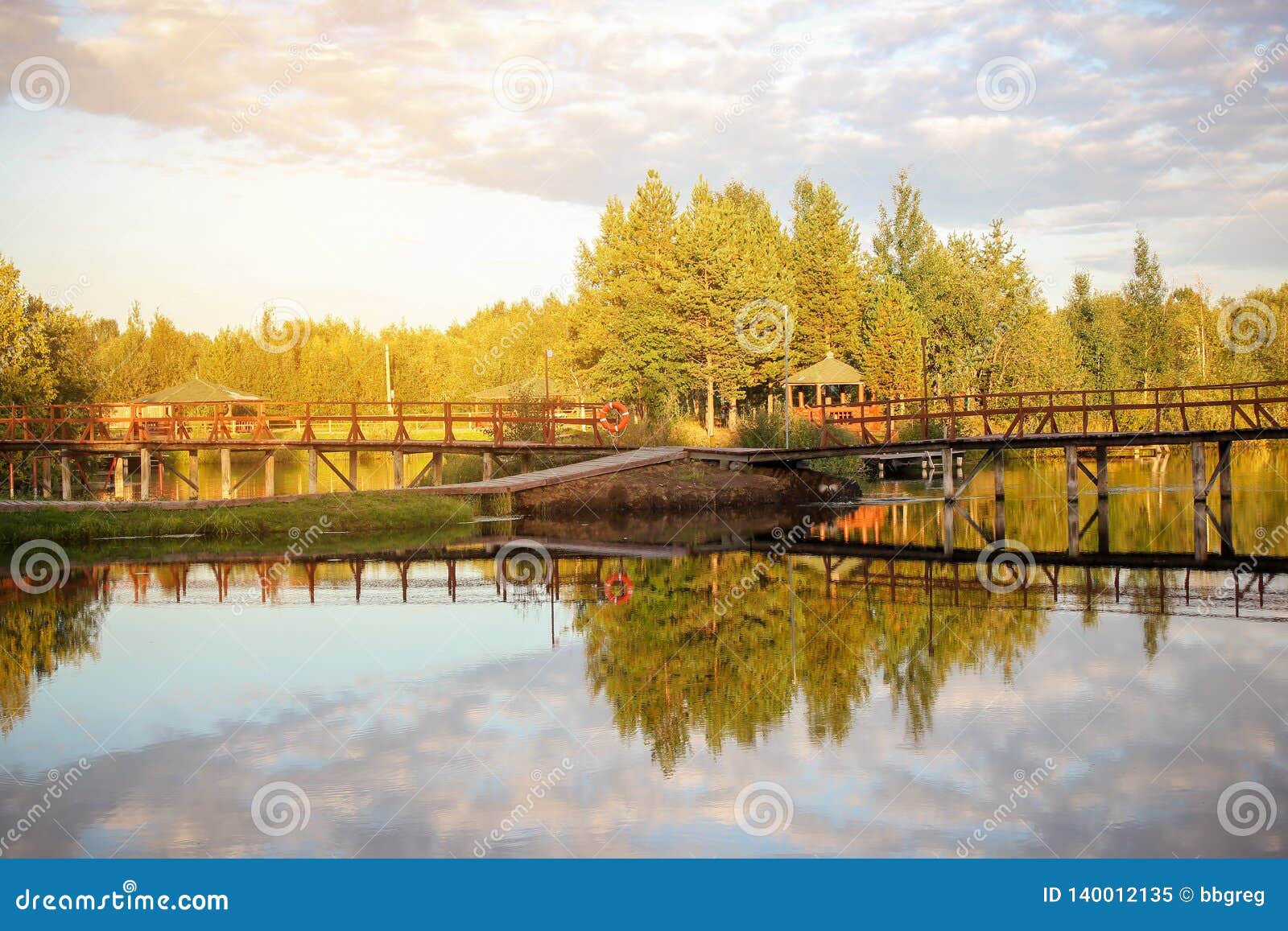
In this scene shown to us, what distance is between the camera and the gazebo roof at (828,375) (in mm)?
55062

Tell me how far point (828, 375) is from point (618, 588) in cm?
3308

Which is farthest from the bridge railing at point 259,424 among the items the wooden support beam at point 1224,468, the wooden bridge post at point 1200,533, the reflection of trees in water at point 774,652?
the wooden support beam at point 1224,468

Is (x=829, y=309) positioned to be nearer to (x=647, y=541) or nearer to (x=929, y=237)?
(x=929, y=237)

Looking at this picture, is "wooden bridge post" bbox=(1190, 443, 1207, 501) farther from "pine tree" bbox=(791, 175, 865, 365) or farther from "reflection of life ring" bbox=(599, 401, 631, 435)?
"pine tree" bbox=(791, 175, 865, 365)

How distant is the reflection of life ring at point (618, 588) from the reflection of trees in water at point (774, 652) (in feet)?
0.79

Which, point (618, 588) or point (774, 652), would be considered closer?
point (774, 652)

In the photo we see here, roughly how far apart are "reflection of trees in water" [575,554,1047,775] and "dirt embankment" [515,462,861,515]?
1397cm

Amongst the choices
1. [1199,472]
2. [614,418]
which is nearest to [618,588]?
[1199,472]

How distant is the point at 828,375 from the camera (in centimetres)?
5544

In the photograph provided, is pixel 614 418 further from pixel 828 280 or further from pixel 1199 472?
pixel 828 280

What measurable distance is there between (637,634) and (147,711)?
7.38 m

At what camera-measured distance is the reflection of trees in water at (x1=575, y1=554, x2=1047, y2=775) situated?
1416 cm

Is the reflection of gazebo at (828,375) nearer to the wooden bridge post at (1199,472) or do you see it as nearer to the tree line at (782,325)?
the tree line at (782,325)

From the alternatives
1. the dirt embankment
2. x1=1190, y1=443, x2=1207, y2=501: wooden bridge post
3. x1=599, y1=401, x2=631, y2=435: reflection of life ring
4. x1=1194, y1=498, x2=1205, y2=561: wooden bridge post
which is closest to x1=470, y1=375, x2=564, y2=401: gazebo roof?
x1=599, y1=401, x2=631, y2=435: reflection of life ring
